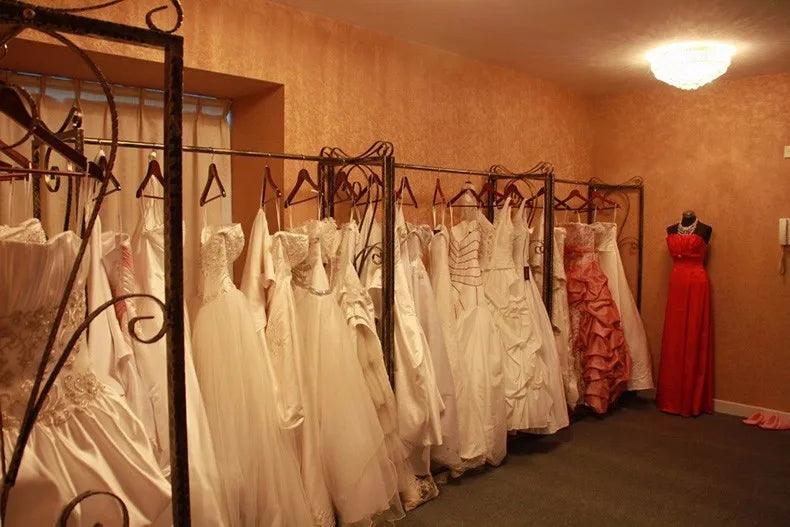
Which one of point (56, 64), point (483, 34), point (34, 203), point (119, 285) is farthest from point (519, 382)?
point (56, 64)

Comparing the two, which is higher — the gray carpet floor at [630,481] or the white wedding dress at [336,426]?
the white wedding dress at [336,426]

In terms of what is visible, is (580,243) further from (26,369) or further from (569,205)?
(26,369)

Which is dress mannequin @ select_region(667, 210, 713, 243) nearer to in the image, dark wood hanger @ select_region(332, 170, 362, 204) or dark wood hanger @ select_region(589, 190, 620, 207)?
dark wood hanger @ select_region(589, 190, 620, 207)

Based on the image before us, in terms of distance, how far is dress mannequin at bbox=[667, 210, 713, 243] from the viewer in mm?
4262

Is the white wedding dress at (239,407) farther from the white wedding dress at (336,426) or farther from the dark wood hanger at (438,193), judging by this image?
the dark wood hanger at (438,193)

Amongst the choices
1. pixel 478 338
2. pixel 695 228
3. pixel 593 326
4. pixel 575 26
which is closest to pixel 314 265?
pixel 478 338

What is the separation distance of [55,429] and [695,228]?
13.8ft

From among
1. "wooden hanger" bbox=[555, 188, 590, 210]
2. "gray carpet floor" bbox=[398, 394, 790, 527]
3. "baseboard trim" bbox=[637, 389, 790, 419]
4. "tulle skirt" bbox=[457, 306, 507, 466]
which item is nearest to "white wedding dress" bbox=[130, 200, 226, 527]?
"gray carpet floor" bbox=[398, 394, 790, 527]

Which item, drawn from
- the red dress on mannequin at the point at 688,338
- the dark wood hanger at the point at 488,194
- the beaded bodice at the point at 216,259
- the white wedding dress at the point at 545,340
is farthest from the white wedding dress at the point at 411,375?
the red dress on mannequin at the point at 688,338

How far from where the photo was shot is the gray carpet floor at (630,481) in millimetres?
2711

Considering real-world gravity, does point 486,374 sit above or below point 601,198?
below

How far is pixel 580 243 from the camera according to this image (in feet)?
13.7

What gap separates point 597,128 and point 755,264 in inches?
60.8

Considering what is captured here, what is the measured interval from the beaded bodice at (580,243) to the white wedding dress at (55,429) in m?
3.44
